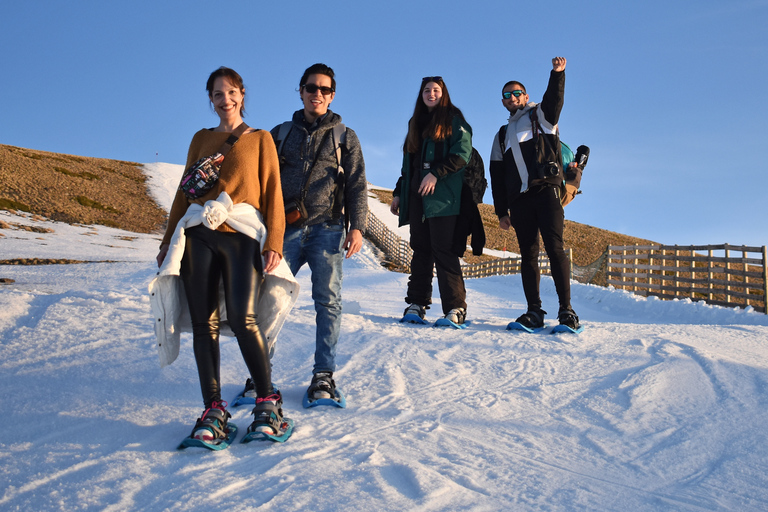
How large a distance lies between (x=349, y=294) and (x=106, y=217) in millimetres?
24730

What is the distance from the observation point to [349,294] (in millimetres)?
8891

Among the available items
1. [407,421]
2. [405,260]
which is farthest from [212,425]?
[405,260]

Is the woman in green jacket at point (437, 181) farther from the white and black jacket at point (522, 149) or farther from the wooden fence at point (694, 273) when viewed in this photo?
the wooden fence at point (694, 273)

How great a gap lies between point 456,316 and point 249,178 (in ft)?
8.37

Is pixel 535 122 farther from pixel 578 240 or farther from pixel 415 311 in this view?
pixel 578 240

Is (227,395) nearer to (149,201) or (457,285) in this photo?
(457,285)

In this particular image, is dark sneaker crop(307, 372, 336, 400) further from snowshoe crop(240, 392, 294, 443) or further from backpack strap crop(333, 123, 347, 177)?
backpack strap crop(333, 123, 347, 177)

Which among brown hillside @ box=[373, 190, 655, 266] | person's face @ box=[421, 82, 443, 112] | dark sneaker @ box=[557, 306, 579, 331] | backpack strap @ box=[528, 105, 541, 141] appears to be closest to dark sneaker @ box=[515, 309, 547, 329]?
dark sneaker @ box=[557, 306, 579, 331]

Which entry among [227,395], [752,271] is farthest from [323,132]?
[752,271]

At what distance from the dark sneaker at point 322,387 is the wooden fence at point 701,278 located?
359 inches

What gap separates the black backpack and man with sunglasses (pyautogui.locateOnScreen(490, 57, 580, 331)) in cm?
21

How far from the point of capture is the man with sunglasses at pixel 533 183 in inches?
154

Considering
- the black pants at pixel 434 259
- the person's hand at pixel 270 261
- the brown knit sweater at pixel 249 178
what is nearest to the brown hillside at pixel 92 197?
the black pants at pixel 434 259

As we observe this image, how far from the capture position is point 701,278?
10.6 m
